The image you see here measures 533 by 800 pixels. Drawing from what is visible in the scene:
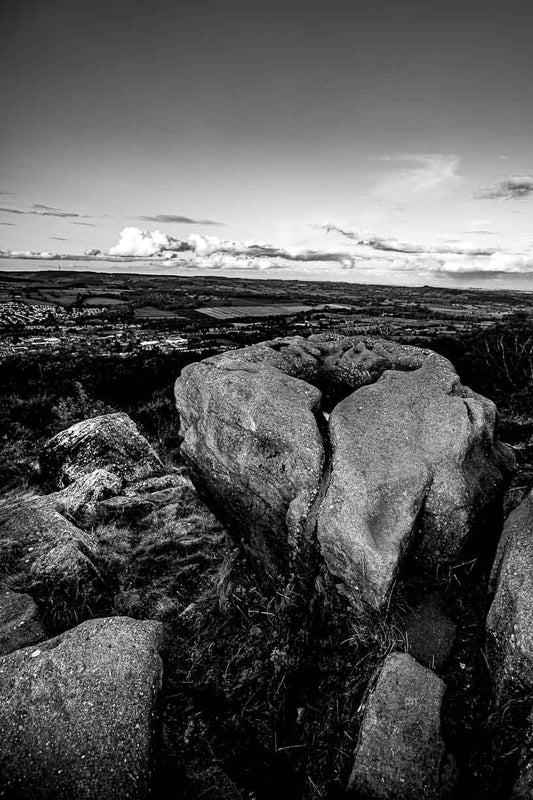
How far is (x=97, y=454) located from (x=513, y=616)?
11322 millimetres

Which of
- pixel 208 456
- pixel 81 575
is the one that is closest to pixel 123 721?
pixel 81 575

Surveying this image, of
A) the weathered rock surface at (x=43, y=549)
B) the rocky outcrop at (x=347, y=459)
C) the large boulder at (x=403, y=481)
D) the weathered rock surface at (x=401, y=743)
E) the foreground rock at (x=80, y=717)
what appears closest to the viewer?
the weathered rock surface at (x=401, y=743)

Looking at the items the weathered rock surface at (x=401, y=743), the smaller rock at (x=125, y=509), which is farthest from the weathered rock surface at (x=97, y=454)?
the weathered rock surface at (x=401, y=743)

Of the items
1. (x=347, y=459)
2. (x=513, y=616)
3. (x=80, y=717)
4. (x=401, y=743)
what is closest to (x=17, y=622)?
(x=80, y=717)

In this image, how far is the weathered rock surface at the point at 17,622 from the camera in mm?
5394

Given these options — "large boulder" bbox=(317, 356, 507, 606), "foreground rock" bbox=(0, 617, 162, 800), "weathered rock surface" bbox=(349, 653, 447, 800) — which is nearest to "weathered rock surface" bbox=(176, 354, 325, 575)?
"large boulder" bbox=(317, 356, 507, 606)

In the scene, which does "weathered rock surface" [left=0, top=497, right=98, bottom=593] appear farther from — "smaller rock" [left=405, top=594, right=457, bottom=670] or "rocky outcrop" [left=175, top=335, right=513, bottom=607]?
"smaller rock" [left=405, top=594, right=457, bottom=670]

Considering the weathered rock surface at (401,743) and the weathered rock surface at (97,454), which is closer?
the weathered rock surface at (401,743)

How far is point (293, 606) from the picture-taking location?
6.36 meters

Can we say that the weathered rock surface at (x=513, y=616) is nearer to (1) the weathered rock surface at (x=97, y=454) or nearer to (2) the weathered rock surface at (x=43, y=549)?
(2) the weathered rock surface at (x=43, y=549)

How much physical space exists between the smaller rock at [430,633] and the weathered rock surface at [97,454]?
9150mm

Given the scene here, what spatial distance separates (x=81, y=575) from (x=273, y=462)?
377cm

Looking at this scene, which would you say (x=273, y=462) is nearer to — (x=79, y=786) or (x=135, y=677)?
(x=135, y=677)

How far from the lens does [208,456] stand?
8.34 metres
